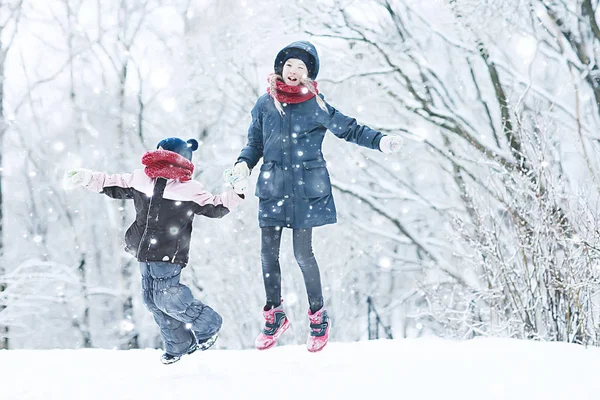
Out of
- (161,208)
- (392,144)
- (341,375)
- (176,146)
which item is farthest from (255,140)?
(341,375)

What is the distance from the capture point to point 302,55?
339 cm

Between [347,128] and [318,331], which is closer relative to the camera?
[347,128]

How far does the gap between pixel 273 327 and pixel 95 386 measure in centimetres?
123

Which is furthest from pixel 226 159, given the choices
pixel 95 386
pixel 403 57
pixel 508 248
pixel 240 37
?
pixel 95 386

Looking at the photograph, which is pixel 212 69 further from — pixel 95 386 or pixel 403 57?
pixel 95 386

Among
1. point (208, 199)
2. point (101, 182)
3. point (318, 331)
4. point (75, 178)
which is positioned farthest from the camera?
point (318, 331)

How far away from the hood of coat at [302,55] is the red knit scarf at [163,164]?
891mm

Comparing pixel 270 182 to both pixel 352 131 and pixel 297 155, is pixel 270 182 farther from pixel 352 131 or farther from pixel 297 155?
Result: pixel 352 131

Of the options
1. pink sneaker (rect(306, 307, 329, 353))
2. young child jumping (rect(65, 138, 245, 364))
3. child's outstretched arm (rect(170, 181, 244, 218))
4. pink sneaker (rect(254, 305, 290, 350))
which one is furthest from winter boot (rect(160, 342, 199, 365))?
child's outstretched arm (rect(170, 181, 244, 218))

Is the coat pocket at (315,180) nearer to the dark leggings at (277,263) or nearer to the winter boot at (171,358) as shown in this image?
the dark leggings at (277,263)

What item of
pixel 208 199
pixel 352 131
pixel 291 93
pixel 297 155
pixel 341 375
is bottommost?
pixel 341 375

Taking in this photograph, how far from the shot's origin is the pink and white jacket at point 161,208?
311 centimetres

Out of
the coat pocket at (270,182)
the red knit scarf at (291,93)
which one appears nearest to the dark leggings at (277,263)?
the coat pocket at (270,182)

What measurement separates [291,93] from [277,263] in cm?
107
